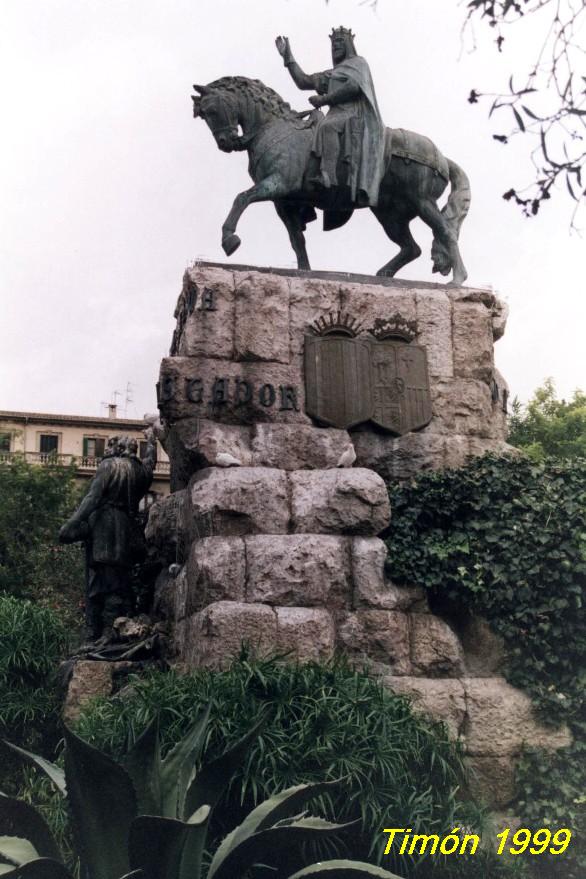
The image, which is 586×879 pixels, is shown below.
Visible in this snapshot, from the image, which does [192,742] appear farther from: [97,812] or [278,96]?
[278,96]

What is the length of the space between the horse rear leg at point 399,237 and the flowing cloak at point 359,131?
55 cm

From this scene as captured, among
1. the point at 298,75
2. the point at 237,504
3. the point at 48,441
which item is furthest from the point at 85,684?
the point at 48,441

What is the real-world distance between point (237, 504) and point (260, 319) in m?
1.76

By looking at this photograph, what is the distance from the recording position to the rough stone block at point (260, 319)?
9480 millimetres

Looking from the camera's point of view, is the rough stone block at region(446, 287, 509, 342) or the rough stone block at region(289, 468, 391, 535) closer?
the rough stone block at region(289, 468, 391, 535)

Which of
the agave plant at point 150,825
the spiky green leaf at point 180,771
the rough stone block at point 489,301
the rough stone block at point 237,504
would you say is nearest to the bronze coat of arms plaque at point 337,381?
the rough stone block at point 237,504

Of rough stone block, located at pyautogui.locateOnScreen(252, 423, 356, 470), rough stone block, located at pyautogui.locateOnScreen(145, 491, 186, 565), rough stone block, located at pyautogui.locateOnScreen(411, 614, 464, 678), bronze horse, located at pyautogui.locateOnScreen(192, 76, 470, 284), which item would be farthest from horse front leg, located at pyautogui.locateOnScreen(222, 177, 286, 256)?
rough stone block, located at pyautogui.locateOnScreen(411, 614, 464, 678)

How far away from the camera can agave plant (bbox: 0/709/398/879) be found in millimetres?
5086

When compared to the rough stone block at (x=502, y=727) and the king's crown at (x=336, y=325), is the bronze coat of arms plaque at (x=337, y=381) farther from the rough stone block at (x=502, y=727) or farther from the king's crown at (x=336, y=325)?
the rough stone block at (x=502, y=727)

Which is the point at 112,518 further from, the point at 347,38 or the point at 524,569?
the point at 347,38

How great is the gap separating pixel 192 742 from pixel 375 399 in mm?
4435

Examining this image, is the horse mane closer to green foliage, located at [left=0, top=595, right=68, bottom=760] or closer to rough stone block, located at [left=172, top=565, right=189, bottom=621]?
rough stone block, located at [left=172, top=565, right=189, bottom=621]

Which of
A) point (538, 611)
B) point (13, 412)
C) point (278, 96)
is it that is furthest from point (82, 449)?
point (538, 611)

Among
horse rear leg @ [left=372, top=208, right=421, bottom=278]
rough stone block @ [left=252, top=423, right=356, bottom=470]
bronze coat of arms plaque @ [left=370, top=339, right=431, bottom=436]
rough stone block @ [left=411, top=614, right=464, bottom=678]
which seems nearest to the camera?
rough stone block @ [left=411, top=614, right=464, bottom=678]
